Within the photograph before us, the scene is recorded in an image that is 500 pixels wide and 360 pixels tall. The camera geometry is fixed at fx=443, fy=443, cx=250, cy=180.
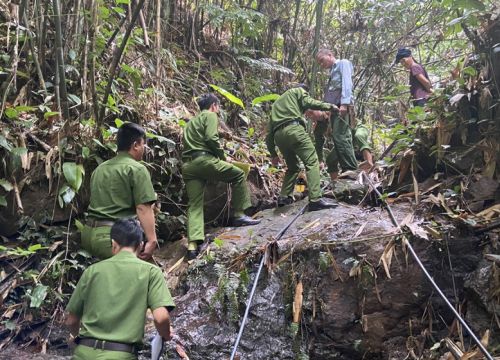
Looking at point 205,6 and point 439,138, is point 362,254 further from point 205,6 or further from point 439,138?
point 205,6

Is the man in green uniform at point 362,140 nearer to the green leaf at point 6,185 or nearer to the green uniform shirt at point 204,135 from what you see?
the green uniform shirt at point 204,135

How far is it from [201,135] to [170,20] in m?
5.04

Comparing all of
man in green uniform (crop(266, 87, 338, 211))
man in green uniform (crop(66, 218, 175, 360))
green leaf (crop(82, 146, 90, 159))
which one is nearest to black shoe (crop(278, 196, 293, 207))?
man in green uniform (crop(266, 87, 338, 211))

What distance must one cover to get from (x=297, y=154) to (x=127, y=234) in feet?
11.8

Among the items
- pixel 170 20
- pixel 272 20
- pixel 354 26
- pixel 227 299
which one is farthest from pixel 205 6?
pixel 227 299

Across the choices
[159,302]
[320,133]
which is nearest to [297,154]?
[320,133]

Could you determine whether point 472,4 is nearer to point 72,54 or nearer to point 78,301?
point 78,301

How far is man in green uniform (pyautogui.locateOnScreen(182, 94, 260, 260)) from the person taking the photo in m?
5.71

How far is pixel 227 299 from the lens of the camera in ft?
15.0

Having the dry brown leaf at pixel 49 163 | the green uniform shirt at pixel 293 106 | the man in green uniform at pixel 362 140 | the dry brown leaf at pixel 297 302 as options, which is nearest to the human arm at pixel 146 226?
the dry brown leaf at pixel 297 302

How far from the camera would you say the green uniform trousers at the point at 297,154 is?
19.4 ft

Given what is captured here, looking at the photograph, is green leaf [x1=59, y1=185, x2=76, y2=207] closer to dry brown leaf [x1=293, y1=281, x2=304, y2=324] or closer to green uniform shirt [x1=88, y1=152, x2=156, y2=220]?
green uniform shirt [x1=88, y1=152, x2=156, y2=220]

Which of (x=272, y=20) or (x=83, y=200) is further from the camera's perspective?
(x=272, y=20)

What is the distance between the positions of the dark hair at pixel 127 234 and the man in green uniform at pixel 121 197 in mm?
825
